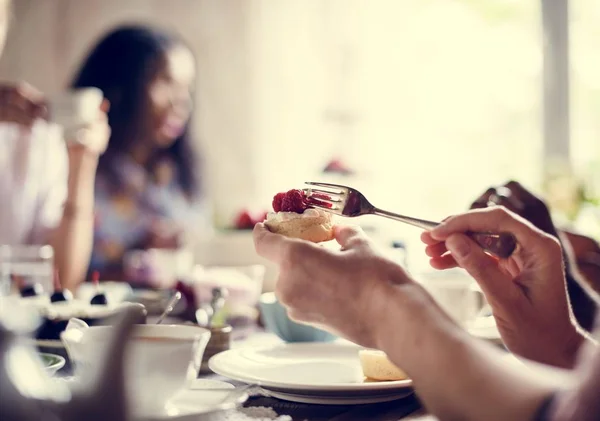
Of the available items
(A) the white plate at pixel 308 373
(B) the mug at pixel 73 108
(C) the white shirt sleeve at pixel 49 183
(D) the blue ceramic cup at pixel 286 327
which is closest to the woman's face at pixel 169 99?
(C) the white shirt sleeve at pixel 49 183

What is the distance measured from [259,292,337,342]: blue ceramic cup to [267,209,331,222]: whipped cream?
0.95ft

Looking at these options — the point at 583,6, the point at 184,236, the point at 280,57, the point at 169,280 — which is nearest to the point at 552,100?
the point at 583,6

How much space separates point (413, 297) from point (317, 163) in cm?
307

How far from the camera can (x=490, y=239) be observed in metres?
0.86

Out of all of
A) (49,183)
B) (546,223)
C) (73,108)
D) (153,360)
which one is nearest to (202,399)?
(153,360)

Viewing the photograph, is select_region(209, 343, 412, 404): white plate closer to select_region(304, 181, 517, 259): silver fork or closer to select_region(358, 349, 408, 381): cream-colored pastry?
select_region(358, 349, 408, 381): cream-colored pastry

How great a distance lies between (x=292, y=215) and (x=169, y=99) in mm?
2591

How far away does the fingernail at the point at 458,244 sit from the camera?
2.71 ft

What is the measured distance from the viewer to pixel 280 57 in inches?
143

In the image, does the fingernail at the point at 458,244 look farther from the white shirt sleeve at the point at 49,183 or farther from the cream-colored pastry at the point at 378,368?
the white shirt sleeve at the point at 49,183

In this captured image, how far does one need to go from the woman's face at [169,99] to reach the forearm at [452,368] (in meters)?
2.88

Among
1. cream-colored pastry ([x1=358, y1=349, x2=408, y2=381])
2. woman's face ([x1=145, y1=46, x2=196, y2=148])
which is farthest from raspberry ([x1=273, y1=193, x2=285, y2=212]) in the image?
woman's face ([x1=145, y1=46, x2=196, y2=148])

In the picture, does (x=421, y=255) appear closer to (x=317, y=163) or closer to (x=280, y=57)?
(x=317, y=163)

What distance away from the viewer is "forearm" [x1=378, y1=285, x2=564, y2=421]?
0.51 m
